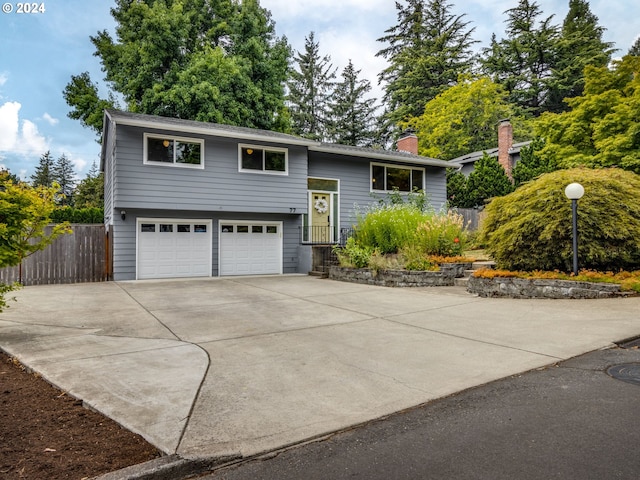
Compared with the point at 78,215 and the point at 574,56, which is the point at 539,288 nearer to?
the point at 78,215

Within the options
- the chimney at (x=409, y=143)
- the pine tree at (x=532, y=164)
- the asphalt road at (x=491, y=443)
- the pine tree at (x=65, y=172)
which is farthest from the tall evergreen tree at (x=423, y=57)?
the pine tree at (x=65, y=172)

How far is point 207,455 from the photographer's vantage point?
88.5 inches

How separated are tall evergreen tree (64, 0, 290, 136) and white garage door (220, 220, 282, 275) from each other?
8.32 meters

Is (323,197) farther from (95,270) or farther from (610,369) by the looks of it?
(610,369)

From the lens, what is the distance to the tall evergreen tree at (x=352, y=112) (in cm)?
3453

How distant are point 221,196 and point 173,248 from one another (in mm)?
2291

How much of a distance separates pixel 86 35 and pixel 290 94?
15.8m

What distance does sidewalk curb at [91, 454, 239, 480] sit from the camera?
6.71 ft

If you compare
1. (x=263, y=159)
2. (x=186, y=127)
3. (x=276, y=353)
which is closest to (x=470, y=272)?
(x=263, y=159)

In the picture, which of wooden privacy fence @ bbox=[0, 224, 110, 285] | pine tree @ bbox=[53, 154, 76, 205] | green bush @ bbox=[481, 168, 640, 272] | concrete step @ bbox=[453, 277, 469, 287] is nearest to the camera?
green bush @ bbox=[481, 168, 640, 272]

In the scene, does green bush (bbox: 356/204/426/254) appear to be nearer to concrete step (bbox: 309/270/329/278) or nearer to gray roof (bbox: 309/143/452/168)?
concrete step (bbox: 309/270/329/278)

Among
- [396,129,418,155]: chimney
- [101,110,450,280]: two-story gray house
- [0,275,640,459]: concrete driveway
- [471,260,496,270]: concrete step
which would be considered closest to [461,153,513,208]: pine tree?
[396,129,418,155]: chimney

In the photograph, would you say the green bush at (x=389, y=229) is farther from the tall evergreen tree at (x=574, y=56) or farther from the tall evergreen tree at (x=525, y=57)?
the tall evergreen tree at (x=574, y=56)

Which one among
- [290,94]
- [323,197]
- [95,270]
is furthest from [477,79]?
[95,270]
